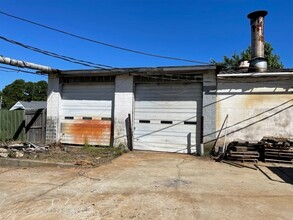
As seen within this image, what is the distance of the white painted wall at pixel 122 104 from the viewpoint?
466 inches

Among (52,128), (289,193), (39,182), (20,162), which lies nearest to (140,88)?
(52,128)

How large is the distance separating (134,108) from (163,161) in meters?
3.22

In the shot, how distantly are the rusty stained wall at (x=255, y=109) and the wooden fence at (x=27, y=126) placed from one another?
7909 mm

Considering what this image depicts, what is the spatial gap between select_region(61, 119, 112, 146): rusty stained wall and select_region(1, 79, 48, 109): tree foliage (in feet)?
223

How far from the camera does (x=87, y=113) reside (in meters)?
12.6

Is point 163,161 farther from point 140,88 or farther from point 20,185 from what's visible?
point 20,185

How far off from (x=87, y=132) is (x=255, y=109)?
7020 mm

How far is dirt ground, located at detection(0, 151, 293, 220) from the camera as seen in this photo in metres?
4.67

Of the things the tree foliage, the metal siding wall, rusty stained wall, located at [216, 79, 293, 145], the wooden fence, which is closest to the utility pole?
the wooden fence

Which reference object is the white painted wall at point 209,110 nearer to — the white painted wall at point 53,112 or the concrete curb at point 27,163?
the concrete curb at point 27,163

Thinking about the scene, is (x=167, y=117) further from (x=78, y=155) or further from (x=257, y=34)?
(x=257, y=34)

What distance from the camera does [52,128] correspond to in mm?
12844

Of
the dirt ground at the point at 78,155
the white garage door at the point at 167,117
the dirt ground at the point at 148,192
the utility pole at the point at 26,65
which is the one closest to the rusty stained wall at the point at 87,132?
the dirt ground at the point at 78,155

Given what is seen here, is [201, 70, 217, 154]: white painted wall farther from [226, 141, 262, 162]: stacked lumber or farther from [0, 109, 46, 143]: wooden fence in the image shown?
[0, 109, 46, 143]: wooden fence
